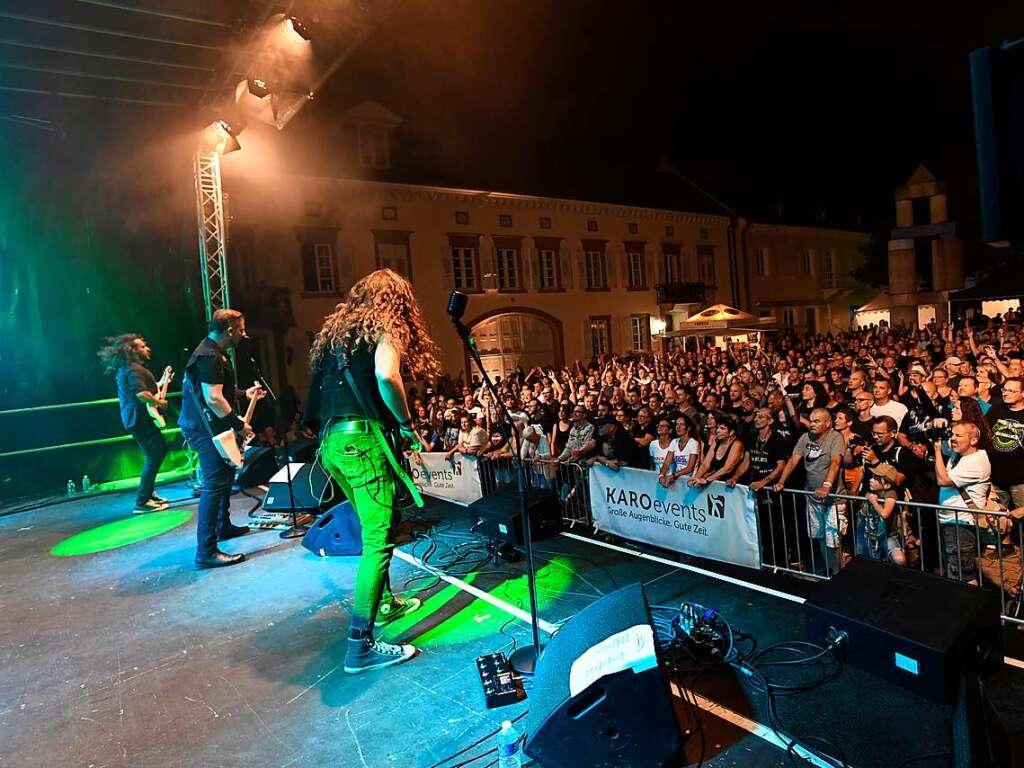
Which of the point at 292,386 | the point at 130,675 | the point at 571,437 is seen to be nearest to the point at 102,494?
the point at 130,675

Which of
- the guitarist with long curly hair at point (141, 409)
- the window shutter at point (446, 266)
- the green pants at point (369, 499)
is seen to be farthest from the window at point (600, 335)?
the green pants at point (369, 499)

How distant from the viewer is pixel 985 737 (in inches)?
74.7

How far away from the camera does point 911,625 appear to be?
9.25ft

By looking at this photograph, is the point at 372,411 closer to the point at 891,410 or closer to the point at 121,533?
the point at 121,533

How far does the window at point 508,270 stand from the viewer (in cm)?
2183

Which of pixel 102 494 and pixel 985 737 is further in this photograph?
pixel 102 494

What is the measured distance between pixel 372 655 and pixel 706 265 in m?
27.6

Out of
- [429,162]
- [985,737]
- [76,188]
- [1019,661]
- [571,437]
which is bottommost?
[1019,661]

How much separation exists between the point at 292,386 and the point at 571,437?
1220 centimetres

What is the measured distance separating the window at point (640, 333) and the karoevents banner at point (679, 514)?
2018 centimetres

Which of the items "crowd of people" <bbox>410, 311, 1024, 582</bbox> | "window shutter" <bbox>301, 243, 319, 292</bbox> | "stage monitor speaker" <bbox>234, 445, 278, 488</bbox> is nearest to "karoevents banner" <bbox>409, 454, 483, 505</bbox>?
"crowd of people" <bbox>410, 311, 1024, 582</bbox>

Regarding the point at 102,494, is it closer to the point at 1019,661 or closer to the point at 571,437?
the point at 571,437

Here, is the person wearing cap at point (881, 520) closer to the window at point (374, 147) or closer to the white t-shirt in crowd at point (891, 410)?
the white t-shirt in crowd at point (891, 410)

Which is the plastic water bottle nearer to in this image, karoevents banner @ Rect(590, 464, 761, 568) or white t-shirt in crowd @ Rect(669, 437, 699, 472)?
karoevents banner @ Rect(590, 464, 761, 568)
